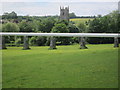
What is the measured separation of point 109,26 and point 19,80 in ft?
20.5

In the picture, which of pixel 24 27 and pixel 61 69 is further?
pixel 24 27

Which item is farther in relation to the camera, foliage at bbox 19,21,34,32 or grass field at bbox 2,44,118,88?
foliage at bbox 19,21,34,32

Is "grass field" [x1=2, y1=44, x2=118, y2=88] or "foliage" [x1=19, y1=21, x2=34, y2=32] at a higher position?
"foliage" [x1=19, y1=21, x2=34, y2=32]

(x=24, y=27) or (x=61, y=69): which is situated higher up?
(x=24, y=27)

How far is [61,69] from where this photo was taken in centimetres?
399

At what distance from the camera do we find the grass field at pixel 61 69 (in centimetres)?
355

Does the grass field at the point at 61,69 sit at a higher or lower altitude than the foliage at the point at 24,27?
lower

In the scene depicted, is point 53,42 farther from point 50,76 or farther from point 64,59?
point 50,76

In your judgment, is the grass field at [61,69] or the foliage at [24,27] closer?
the grass field at [61,69]

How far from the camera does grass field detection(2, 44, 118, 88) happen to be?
11.6ft

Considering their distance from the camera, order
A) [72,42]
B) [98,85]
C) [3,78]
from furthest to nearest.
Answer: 1. [72,42]
2. [3,78]
3. [98,85]

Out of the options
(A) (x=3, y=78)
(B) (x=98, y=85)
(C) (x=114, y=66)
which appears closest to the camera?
(B) (x=98, y=85)

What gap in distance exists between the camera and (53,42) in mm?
5629

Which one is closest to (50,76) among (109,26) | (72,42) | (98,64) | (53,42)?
(98,64)
